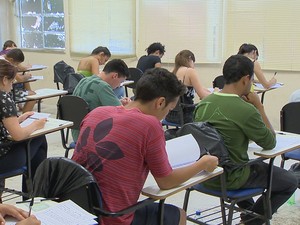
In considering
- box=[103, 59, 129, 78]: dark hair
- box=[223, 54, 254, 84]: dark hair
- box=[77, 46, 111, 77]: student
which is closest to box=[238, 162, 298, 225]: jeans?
box=[223, 54, 254, 84]: dark hair

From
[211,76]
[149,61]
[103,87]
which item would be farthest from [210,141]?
[211,76]

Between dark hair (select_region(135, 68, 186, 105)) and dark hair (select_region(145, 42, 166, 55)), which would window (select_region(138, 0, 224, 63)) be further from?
dark hair (select_region(135, 68, 186, 105))

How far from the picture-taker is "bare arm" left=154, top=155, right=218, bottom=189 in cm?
193

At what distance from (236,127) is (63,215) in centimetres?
125

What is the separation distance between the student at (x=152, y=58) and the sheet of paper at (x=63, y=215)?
4.38 m

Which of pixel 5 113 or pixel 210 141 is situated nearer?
pixel 210 141

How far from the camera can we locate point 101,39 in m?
7.28

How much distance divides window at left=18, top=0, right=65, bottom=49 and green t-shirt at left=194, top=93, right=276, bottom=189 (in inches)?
225

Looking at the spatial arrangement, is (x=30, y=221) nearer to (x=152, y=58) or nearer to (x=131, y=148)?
(x=131, y=148)

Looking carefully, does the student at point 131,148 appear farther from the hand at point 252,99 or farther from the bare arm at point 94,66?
the bare arm at point 94,66

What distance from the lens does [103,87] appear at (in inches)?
142

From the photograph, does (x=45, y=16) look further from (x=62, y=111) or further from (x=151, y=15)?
(x=62, y=111)

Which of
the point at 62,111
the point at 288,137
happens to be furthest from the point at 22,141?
the point at 288,137

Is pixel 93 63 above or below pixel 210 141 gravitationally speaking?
above
